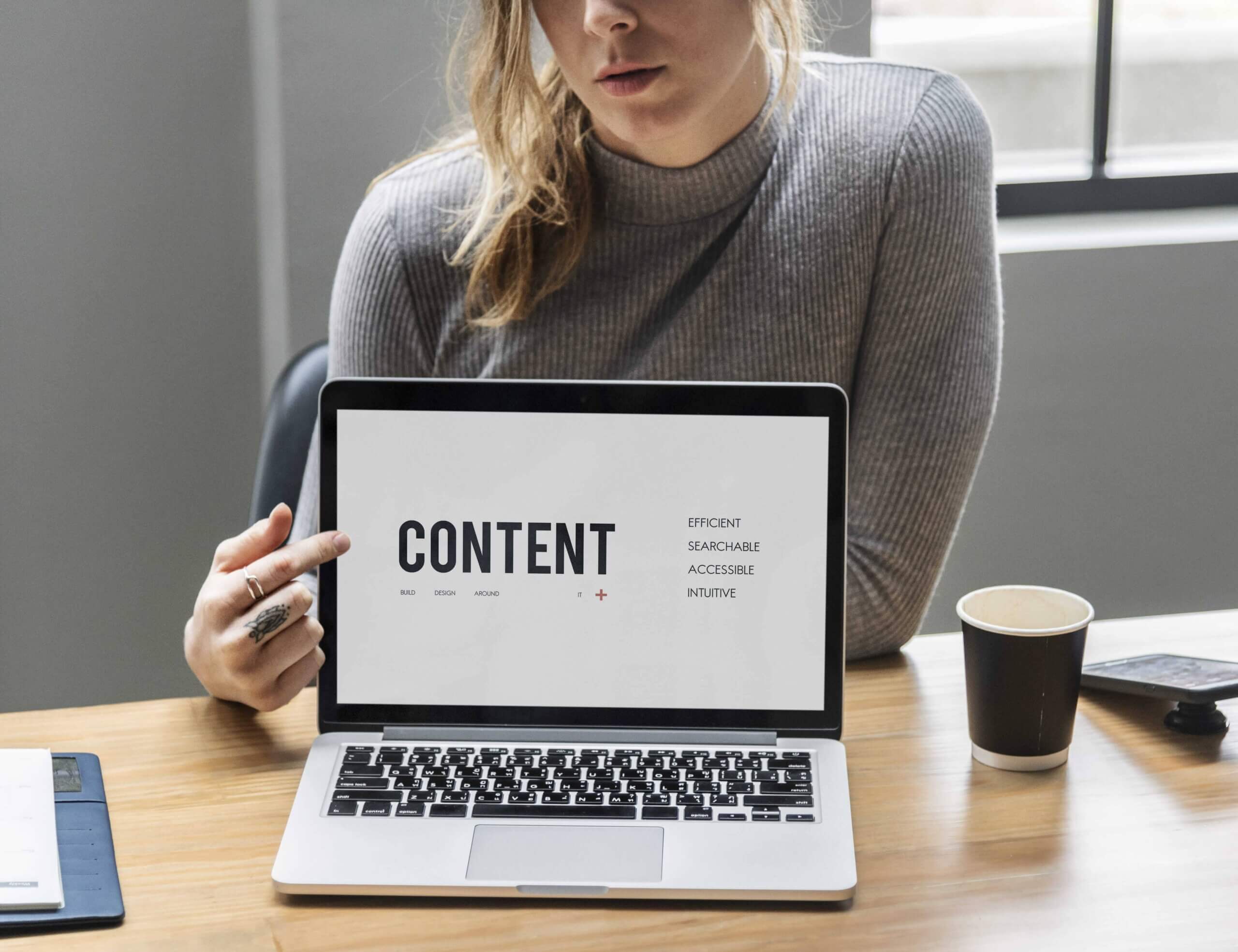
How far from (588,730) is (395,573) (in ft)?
0.53

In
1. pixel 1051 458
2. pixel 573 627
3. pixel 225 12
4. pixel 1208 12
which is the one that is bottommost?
pixel 1051 458

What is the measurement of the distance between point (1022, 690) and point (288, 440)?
854 millimetres

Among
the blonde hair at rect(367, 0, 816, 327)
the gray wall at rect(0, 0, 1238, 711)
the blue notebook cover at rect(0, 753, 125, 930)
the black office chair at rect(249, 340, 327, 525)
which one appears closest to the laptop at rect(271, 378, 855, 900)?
the blue notebook cover at rect(0, 753, 125, 930)

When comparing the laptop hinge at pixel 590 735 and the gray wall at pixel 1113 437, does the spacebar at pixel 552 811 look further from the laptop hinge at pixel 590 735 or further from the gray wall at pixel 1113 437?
the gray wall at pixel 1113 437

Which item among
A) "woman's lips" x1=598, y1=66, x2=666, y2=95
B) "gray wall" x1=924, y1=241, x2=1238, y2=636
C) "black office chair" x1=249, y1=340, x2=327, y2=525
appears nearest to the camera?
"woman's lips" x1=598, y1=66, x2=666, y2=95

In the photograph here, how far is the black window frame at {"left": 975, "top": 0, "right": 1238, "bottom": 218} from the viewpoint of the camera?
2291mm

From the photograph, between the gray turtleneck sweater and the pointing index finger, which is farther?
the gray turtleneck sweater

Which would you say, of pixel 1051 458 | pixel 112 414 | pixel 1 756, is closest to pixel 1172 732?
pixel 1 756

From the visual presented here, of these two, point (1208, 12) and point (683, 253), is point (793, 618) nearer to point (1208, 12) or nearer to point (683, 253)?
point (683, 253)

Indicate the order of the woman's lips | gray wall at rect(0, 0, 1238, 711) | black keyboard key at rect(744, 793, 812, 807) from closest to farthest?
black keyboard key at rect(744, 793, 812, 807), the woman's lips, gray wall at rect(0, 0, 1238, 711)

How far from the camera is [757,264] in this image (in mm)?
1234

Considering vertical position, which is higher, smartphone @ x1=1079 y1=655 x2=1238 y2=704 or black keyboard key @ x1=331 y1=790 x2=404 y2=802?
smartphone @ x1=1079 y1=655 x2=1238 y2=704

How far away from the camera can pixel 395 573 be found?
862 mm

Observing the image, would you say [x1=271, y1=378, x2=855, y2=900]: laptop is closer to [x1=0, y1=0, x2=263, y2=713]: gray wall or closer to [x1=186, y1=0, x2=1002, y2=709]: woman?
[x1=186, y1=0, x2=1002, y2=709]: woman
